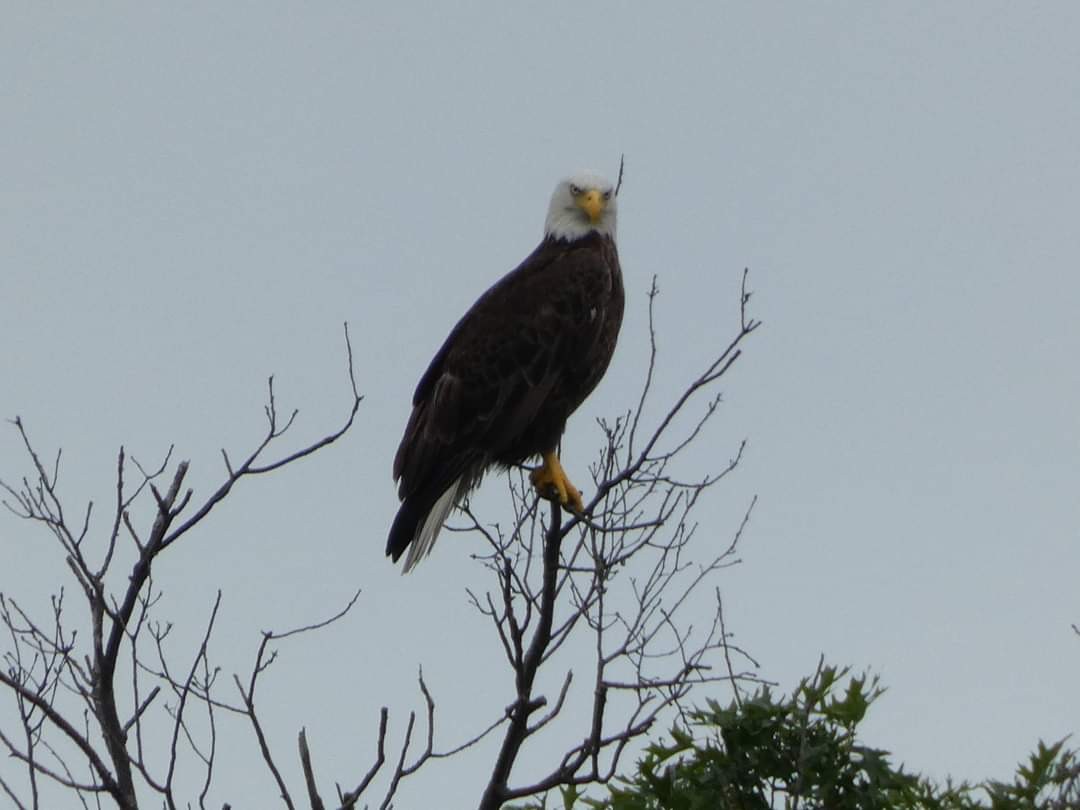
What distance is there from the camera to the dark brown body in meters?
6.35

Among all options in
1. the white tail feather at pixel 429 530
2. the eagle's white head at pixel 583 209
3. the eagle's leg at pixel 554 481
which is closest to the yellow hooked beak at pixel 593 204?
the eagle's white head at pixel 583 209

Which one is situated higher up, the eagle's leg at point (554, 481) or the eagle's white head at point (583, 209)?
the eagle's white head at point (583, 209)

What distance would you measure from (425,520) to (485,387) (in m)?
0.65

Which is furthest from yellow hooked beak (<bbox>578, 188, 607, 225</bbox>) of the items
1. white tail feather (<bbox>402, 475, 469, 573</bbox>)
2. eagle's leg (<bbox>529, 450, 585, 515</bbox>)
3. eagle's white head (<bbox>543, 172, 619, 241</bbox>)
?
white tail feather (<bbox>402, 475, 469, 573</bbox>)

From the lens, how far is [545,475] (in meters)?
6.38

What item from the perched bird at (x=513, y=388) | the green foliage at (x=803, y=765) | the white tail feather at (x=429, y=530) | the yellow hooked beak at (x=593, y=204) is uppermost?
the yellow hooked beak at (x=593, y=204)

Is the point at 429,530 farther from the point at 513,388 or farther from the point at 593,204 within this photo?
the point at 593,204

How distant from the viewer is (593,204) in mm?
6898

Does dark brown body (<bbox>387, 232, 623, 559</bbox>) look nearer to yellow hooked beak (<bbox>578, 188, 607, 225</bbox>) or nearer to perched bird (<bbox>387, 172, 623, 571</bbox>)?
perched bird (<bbox>387, 172, 623, 571</bbox>)

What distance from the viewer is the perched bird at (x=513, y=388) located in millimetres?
6285

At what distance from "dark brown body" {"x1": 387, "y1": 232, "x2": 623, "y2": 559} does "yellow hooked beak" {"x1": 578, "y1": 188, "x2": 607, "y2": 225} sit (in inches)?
10.4

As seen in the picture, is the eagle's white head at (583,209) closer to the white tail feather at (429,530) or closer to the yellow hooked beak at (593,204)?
the yellow hooked beak at (593,204)

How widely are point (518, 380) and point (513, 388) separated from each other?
38 millimetres

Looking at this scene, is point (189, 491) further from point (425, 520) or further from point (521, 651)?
point (425, 520)
